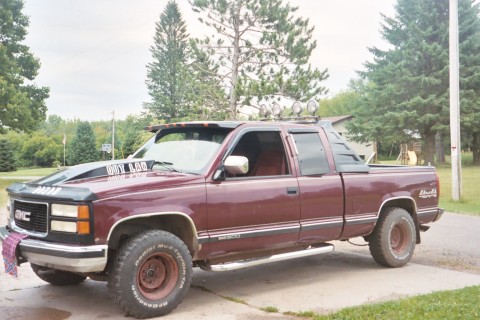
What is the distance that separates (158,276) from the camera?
5434mm

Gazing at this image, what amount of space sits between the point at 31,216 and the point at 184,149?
1857 mm

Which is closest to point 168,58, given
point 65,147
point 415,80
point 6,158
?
point 6,158

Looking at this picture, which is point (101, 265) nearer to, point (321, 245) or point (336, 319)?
point (336, 319)

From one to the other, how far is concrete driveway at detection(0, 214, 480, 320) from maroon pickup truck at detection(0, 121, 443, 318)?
31 cm

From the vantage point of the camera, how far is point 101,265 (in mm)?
4973

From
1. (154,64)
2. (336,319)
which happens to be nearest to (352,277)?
(336,319)

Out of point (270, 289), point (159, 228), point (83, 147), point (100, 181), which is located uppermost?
point (83, 147)

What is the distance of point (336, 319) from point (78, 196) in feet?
8.50

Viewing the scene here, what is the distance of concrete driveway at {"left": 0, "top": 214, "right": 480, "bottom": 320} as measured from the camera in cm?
548

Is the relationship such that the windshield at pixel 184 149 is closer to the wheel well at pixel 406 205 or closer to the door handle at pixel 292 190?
the door handle at pixel 292 190

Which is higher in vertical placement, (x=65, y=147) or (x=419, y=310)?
(x=65, y=147)

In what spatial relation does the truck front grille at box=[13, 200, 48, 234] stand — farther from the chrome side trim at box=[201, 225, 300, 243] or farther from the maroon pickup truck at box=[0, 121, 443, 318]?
the chrome side trim at box=[201, 225, 300, 243]

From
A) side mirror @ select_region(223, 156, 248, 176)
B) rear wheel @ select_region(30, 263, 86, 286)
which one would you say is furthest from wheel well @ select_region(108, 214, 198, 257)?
rear wheel @ select_region(30, 263, 86, 286)

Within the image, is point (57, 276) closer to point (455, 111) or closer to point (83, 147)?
point (455, 111)
